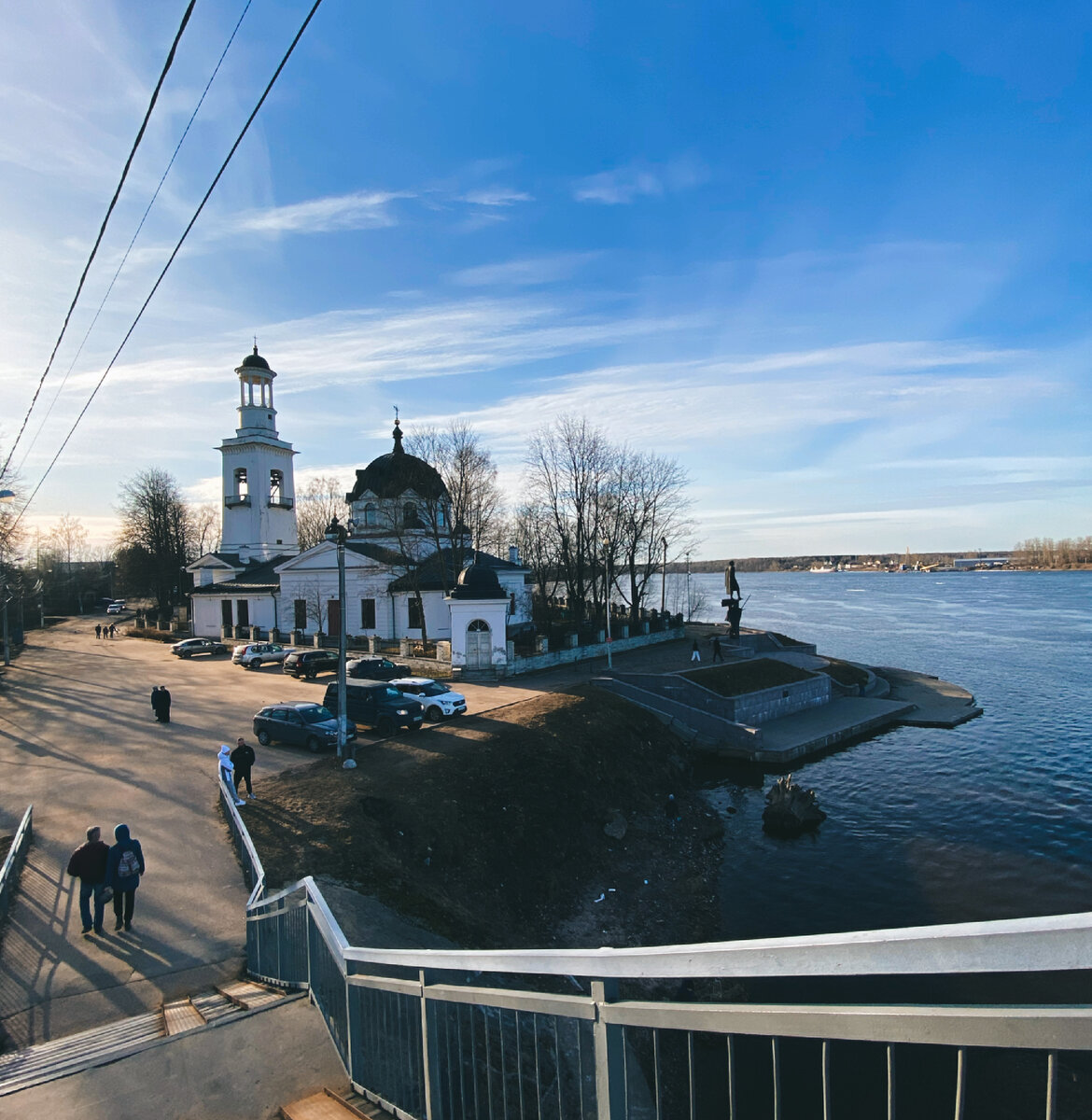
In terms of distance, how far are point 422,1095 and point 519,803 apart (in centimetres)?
1270

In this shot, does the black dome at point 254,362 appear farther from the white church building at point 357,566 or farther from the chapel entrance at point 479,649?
the chapel entrance at point 479,649

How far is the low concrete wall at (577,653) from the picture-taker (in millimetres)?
32062

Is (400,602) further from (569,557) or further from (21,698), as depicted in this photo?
(21,698)

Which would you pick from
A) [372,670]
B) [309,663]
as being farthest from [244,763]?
[309,663]

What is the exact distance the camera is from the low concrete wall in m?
32.1

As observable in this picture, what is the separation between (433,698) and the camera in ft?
75.0

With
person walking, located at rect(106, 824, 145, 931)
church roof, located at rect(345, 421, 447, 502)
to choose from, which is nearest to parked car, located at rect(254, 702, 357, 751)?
person walking, located at rect(106, 824, 145, 931)

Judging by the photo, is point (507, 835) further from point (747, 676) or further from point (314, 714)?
point (747, 676)

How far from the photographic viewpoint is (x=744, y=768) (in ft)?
82.5

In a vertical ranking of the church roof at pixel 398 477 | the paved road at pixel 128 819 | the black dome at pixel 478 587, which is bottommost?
the paved road at pixel 128 819

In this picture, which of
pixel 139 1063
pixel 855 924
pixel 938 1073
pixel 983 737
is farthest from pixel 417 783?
pixel 983 737

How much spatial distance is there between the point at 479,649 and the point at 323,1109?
26080 mm

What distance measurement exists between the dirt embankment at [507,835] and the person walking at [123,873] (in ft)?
7.59

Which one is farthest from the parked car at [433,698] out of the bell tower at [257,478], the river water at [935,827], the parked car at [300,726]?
the bell tower at [257,478]
